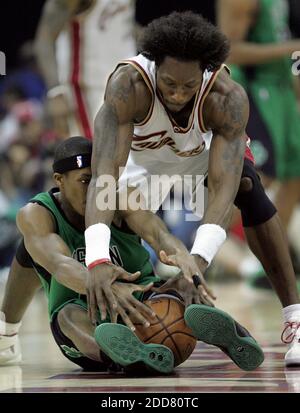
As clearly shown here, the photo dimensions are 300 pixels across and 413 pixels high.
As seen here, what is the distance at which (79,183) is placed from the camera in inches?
177

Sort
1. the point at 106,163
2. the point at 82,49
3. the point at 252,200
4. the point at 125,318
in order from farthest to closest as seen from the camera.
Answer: the point at 82,49
the point at 252,200
the point at 106,163
the point at 125,318

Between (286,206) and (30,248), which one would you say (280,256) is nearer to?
(30,248)

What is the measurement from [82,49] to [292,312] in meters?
2.87

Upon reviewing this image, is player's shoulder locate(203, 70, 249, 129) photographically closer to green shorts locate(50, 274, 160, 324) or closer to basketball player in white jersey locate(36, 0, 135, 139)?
green shorts locate(50, 274, 160, 324)

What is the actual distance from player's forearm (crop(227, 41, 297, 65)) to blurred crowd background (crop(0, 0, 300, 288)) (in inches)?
9.9

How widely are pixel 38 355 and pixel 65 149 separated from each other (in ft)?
3.73

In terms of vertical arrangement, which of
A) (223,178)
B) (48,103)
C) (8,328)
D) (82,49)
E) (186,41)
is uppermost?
(186,41)

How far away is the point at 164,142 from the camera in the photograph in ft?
15.5

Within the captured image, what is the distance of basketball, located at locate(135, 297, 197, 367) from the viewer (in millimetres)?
4051

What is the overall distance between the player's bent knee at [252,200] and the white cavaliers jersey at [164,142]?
8.6 inches

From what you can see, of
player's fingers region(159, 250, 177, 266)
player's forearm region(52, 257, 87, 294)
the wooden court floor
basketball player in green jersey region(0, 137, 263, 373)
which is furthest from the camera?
player's forearm region(52, 257, 87, 294)

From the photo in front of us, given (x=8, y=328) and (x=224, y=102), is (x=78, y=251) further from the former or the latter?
(x=224, y=102)

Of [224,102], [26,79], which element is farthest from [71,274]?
[26,79]

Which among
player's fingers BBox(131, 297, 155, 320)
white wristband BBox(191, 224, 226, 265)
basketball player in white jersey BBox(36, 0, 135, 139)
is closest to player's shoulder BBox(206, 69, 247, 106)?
white wristband BBox(191, 224, 226, 265)
